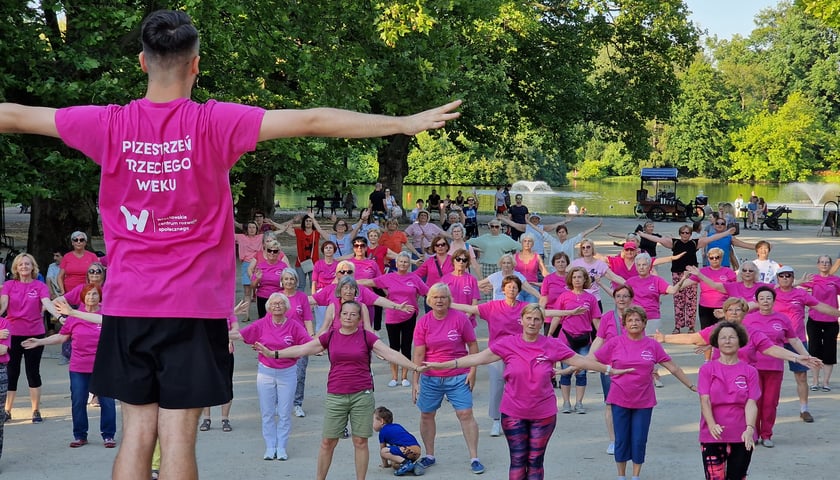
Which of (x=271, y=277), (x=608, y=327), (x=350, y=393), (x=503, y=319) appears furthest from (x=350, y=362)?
(x=271, y=277)

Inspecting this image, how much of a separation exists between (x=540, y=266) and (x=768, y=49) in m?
84.0

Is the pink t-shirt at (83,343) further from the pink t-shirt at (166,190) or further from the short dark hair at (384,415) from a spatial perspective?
the pink t-shirt at (166,190)

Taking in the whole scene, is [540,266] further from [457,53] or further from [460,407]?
[457,53]

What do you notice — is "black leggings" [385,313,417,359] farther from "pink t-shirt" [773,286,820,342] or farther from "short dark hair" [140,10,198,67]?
"short dark hair" [140,10,198,67]

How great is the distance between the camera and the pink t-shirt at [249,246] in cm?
1766

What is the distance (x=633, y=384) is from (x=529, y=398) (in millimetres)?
1203

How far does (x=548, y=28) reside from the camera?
39.5 metres

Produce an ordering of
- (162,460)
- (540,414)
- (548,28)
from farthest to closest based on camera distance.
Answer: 1. (548,28)
2. (540,414)
3. (162,460)

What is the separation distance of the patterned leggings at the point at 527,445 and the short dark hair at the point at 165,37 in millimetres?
5854

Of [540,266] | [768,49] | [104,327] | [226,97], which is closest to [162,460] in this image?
[104,327]

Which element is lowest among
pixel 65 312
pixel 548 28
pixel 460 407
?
pixel 460 407

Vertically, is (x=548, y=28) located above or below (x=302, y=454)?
above

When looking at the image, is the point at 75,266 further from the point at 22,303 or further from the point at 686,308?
the point at 686,308

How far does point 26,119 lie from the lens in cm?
A: 309
